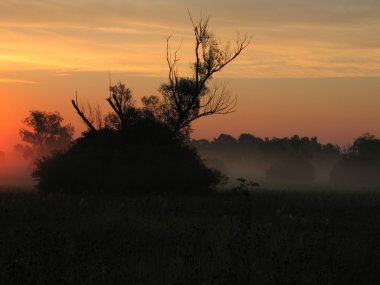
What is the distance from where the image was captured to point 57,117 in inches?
3969

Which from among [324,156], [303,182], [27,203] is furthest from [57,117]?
[324,156]

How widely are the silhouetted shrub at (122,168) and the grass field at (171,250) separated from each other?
1263cm

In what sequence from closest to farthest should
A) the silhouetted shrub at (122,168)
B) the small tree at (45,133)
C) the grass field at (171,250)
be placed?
1. the grass field at (171,250)
2. the silhouetted shrub at (122,168)
3. the small tree at (45,133)

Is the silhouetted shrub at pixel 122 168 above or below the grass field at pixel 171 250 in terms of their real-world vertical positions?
above

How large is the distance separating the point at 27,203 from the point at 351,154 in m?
113

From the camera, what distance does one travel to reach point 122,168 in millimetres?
30141

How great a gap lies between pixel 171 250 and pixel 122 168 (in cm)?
2039

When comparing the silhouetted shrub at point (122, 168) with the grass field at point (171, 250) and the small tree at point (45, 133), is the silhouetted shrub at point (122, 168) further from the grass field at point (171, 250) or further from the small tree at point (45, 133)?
the small tree at point (45, 133)

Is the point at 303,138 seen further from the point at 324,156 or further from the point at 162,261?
the point at 162,261

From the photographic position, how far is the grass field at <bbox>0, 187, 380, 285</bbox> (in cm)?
749

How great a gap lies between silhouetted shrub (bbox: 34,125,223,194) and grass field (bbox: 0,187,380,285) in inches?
497

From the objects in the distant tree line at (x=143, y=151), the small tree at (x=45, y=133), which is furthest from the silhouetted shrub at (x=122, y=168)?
the small tree at (x=45, y=133)

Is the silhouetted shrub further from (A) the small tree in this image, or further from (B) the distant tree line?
(A) the small tree

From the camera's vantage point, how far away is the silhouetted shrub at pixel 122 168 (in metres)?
29.8
